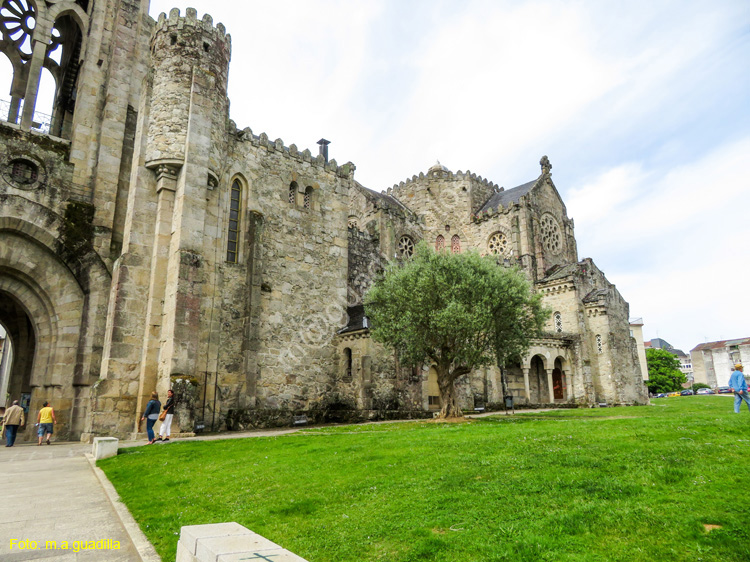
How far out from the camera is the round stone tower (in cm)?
1936

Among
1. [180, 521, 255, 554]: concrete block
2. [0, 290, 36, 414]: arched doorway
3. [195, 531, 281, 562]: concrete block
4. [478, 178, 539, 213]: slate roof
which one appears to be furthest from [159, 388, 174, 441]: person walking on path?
[478, 178, 539, 213]: slate roof

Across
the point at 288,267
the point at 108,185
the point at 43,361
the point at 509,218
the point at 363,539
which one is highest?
the point at 509,218

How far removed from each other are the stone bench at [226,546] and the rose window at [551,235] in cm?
4333

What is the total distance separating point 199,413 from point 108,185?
10.7 metres

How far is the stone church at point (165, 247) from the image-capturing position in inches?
720

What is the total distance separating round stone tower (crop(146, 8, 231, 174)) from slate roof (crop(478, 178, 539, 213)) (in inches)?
1164

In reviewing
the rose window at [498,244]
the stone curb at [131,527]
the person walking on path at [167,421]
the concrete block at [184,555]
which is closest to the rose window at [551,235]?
the rose window at [498,244]

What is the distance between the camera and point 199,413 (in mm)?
18875

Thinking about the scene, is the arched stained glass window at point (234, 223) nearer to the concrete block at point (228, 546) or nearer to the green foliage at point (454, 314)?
the green foliage at point (454, 314)

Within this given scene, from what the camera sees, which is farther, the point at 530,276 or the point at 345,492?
the point at 530,276

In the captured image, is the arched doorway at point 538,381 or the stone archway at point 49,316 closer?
the stone archway at point 49,316

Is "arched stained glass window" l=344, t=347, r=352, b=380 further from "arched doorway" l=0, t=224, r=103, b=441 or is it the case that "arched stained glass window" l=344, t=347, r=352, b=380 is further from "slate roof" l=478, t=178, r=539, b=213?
"slate roof" l=478, t=178, r=539, b=213

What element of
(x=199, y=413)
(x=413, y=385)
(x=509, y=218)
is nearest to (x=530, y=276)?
(x=509, y=218)

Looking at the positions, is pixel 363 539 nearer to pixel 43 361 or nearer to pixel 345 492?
pixel 345 492
